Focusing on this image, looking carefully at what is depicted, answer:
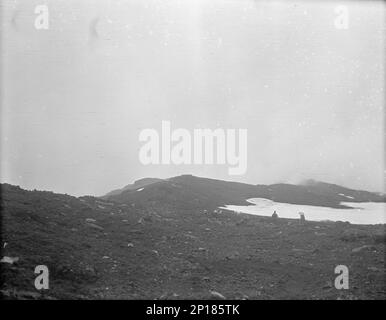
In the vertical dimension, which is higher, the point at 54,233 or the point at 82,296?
the point at 54,233

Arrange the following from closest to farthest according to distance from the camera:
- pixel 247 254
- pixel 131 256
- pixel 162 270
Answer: pixel 162 270 < pixel 131 256 < pixel 247 254

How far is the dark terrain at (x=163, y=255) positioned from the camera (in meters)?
13.4

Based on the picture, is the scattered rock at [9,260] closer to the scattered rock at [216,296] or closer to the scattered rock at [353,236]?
the scattered rock at [216,296]

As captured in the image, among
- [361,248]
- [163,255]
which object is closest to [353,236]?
[361,248]

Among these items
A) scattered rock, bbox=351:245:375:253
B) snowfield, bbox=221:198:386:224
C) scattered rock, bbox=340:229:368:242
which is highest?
scattered rock, bbox=340:229:368:242

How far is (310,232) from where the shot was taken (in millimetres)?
25344

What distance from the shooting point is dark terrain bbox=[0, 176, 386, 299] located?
13414 mm

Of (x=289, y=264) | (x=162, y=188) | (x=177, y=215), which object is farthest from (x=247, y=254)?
(x=162, y=188)

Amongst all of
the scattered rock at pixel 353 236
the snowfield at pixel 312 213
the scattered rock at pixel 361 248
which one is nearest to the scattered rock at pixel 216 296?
the scattered rock at pixel 361 248

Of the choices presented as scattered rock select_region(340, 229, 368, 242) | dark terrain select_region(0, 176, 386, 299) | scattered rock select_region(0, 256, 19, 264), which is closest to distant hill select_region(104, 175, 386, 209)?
dark terrain select_region(0, 176, 386, 299)

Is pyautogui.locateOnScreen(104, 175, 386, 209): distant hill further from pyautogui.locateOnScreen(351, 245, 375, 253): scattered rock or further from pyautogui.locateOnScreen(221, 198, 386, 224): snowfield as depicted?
pyautogui.locateOnScreen(351, 245, 375, 253): scattered rock

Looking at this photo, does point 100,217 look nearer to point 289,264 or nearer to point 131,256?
point 131,256

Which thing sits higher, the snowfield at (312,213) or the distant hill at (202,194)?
the distant hill at (202,194)
